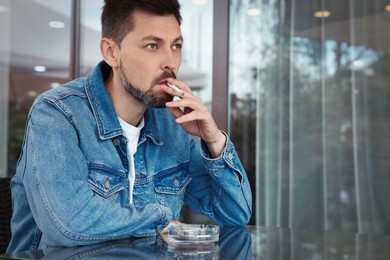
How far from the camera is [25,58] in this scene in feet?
12.8

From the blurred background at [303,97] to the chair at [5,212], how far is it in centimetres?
179

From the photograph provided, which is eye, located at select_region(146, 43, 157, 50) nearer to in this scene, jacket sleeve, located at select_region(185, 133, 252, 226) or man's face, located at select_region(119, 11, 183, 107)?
man's face, located at select_region(119, 11, 183, 107)

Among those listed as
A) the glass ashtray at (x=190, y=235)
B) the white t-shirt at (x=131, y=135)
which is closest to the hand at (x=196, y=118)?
the white t-shirt at (x=131, y=135)

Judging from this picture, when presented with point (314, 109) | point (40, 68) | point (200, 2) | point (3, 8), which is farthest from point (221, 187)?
point (3, 8)

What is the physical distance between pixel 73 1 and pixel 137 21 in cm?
234

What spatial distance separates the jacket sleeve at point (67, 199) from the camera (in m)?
1.23

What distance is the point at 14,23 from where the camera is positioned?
3.97 metres

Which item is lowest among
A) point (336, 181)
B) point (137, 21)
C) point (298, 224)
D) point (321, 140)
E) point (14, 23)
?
point (298, 224)

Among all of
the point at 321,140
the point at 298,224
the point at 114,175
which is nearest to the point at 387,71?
the point at 321,140

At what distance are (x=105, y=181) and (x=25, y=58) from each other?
2735mm

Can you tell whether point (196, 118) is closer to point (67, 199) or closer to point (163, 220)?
point (163, 220)

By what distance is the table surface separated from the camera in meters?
1.00

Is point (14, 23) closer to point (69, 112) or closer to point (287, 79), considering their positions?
point (287, 79)

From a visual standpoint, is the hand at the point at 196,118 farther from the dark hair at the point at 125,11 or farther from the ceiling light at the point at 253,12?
the ceiling light at the point at 253,12
